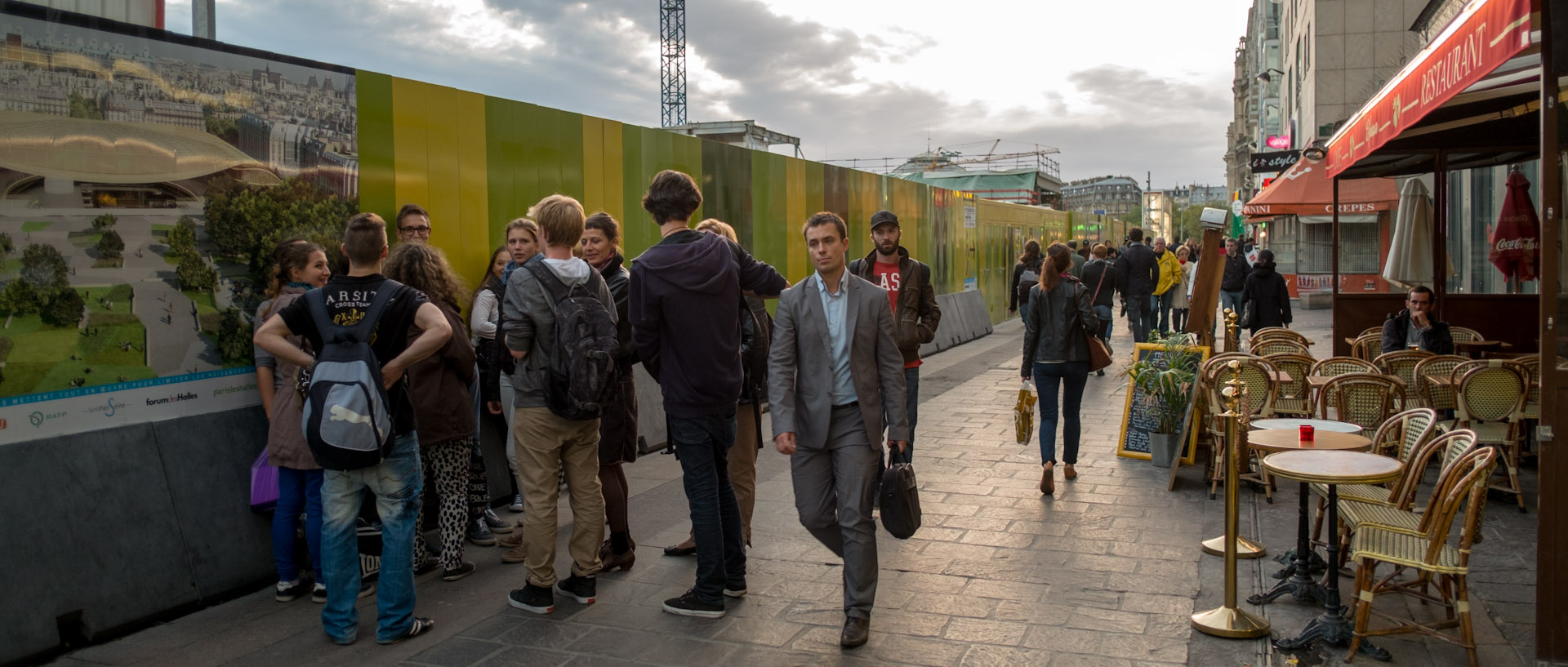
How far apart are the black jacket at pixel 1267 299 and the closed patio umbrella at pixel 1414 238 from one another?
8.88ft

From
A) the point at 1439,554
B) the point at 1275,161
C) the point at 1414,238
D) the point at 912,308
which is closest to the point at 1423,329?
the point at 1414,238

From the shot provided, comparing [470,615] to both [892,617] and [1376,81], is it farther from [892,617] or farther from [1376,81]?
[1376,81]

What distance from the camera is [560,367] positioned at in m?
4.79

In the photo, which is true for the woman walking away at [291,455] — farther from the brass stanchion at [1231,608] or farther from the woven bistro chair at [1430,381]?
the woven bistro chair at [1430,381]

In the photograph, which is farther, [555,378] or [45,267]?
[555,378]

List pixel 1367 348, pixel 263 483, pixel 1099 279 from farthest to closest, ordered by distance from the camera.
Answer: pixel 1099 279, pixel 1367 348, pixel 263 483

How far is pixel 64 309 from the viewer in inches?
183

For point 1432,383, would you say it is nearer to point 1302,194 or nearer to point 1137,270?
point 1302,194

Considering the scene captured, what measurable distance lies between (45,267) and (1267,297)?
12734 mm

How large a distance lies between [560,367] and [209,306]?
1.92 metres

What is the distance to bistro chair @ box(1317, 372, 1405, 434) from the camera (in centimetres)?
671

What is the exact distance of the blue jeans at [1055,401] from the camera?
23.8 feet

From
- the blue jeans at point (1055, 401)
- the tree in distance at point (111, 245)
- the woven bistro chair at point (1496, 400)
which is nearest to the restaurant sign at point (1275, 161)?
the woven bistro chair at point (1496, 400)

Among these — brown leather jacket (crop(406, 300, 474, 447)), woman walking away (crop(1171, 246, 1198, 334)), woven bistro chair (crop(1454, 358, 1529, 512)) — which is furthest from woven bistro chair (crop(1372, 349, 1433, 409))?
woman walking away (crop(1171, 246, 1198, 334))
